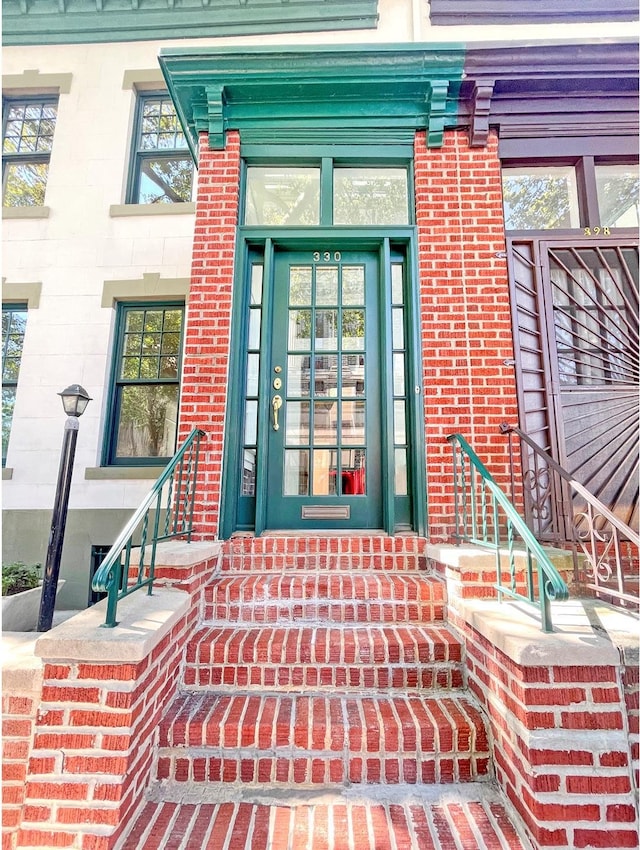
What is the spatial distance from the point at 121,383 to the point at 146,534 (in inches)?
116

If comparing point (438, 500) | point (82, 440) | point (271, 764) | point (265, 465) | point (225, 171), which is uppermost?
point (225, 171)

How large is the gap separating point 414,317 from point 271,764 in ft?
10.1

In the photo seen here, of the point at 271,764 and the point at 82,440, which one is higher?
the point at 82,440

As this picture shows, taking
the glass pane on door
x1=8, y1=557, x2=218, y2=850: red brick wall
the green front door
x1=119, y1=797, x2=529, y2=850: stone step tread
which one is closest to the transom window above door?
the green front door

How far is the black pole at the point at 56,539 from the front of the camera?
338 cm

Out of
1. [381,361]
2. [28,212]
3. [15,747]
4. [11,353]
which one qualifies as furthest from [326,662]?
[28,212]

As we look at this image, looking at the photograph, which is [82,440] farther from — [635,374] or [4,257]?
[635,374]

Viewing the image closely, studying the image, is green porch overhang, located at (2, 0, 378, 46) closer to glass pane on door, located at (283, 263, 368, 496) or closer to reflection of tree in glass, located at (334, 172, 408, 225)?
reflection of tree in glass, located at (334, 172, 408, 225)

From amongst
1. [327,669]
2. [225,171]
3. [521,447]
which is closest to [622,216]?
[521,447]

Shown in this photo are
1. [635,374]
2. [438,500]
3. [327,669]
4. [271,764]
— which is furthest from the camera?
[635,374]

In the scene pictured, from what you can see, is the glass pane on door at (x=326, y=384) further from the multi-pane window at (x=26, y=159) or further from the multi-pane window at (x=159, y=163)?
the multi-pane window at (x=26, y=159)

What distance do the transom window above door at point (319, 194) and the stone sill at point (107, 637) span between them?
3247 millimetres

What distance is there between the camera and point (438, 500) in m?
3.30

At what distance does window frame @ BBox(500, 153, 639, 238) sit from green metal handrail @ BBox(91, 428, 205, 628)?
10.8ft
